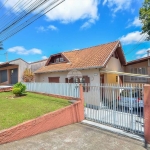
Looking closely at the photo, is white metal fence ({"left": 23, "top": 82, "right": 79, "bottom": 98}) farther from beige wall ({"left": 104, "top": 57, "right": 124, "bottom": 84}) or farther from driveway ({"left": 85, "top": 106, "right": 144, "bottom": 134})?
beige wall ({"left": 104, "top": 57, "right": 124, "bottom": 84})

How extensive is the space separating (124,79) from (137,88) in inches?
618

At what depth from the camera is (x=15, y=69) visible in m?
24.7

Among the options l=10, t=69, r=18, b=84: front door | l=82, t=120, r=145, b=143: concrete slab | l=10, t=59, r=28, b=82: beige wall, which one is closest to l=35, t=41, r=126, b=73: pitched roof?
l=82, t=120, r=145, b=143: concrete slab

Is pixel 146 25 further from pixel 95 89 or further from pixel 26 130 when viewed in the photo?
pixel 26 130

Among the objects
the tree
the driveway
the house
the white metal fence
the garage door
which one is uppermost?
the tree

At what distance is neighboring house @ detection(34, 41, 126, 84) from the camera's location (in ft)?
49.9

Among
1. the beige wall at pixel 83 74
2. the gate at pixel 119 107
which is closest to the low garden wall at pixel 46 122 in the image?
the gate at pixel 119 107

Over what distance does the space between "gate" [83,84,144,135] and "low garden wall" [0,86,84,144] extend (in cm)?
96

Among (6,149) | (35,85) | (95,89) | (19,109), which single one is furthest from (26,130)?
(35,85)

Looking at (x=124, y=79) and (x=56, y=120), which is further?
(x=124, y=79)

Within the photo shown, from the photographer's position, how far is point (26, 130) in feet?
23.5

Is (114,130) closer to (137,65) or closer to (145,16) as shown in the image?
(137,65)

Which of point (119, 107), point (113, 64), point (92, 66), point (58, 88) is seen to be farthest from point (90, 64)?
point (119, 107)

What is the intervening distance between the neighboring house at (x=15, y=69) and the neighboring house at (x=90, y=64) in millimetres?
2588
